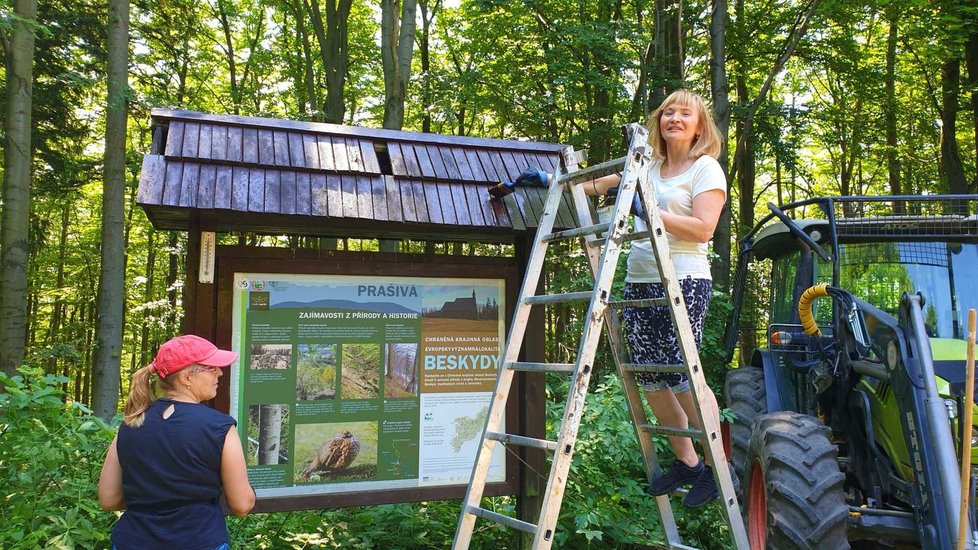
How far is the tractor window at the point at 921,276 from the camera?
438cm

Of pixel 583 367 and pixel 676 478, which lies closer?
pixel 583 367

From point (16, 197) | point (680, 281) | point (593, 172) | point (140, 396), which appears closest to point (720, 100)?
point (593, 172)

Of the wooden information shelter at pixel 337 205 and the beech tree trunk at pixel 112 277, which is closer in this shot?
the wooden information shelter at pixel 337 205

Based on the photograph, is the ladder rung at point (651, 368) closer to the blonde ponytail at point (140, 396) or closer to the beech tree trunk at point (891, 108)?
the blonde ponytail at point (140, 396)

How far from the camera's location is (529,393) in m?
4.30

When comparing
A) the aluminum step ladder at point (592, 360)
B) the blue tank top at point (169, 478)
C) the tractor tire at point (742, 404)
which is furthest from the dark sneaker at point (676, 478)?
the tractor tire at point (742, 404)

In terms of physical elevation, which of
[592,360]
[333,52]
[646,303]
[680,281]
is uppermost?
[333,52]

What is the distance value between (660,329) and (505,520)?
3.63 ft

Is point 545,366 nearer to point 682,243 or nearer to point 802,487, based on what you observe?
point 682,243

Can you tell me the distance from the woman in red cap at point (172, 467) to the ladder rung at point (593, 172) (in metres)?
1.82

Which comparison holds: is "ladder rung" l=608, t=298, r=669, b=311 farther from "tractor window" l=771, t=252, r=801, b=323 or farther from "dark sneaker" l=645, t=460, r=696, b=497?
"tractor window" l=771, t=252, r=801, b=323

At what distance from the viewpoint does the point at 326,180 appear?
386 centimetres

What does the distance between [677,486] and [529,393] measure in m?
1.22

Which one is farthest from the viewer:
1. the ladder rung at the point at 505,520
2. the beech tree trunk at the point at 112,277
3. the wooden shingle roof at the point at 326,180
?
the beech tree trunk at the point at 112,277
